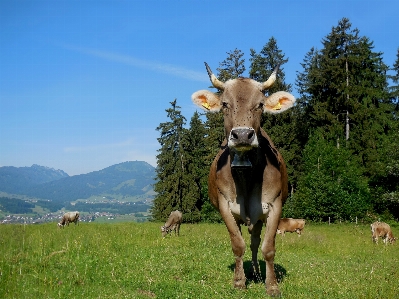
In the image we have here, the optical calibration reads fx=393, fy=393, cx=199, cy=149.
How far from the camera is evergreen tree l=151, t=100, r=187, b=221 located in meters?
42.1

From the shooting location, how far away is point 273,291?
19.4ft

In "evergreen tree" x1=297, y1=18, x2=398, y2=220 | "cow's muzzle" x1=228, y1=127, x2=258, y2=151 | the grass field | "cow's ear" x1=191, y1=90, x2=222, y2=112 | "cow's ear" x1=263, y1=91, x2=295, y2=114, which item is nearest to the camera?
"cow's muzzle" x1=228, y1=127, x2=258, y2=151

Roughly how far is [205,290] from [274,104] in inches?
124

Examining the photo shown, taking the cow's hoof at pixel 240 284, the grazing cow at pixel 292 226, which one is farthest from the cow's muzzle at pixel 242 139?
the grazing cow at pixel 292 226

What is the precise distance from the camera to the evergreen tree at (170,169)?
42.1 meters

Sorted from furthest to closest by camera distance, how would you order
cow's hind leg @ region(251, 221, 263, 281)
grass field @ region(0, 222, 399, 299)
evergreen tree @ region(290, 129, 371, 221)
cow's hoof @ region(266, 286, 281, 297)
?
evergreen tree @ region(290, 129, 371, 221) → cow's hind leg @ region(251, 221, 263, 281) → grass field @ region(0, 222, 399, 299) → cow's hoof @ region(266, 286, 281, 297)

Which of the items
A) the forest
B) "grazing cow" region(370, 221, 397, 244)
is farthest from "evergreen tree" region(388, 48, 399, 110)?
"grazing cow" region(370, 221, 397, 244)

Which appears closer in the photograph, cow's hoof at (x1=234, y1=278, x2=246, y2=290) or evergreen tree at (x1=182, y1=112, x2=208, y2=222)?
cow's hoof at (x1=234, y1=278, x2=246, y2=290)

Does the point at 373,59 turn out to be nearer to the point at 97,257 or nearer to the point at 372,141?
the point at 372,141

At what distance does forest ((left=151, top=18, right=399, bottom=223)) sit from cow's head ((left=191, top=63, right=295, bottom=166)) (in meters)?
26.7

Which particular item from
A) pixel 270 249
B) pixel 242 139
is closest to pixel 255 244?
pixel 270 249

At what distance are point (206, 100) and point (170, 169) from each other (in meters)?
36.7

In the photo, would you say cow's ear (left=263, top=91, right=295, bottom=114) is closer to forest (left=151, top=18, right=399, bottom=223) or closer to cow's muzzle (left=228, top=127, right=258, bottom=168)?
cow's muzzle (left=228, top=127, right=258, bottom=168)

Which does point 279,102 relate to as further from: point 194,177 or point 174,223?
point 194,177
